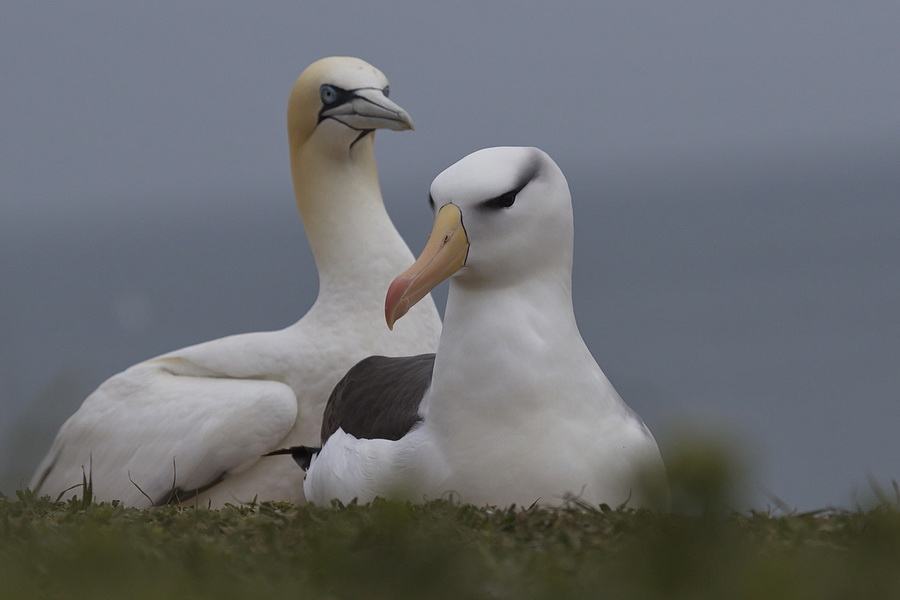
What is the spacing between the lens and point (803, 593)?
239 centimetres

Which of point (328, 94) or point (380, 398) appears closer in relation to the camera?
point (380, 398)

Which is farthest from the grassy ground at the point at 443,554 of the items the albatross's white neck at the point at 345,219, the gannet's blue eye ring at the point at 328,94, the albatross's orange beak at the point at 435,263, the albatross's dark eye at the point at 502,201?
the gannet's blue eye ring at the point at 328,94

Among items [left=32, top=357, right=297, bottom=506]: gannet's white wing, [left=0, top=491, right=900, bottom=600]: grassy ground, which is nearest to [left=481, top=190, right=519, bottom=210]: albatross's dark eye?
[left=0, top=491, right=900, bottom=600]: grassy ground

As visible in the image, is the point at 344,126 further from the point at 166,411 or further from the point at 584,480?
the point at 584,480

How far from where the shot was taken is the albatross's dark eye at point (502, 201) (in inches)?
206

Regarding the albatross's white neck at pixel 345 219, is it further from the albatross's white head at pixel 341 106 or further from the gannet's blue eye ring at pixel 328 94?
the gannet's blue eye ring at pixel 328 94

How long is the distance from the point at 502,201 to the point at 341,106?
10.4 ft

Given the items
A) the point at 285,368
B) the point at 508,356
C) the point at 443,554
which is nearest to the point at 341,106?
the point at 285,368

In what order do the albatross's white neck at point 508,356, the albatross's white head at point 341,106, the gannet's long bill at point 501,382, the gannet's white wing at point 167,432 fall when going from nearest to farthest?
1. the gannet's long bill at point 501,382
2. the albatross's white neck at point 508,356
3. the gannet's white wing at point 167,432
4. the albatross's white head at point 341,106

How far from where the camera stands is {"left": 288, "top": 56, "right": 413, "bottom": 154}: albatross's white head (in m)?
8.12

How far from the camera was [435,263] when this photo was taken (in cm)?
514

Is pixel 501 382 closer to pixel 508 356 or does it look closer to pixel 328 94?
pixel 508 356

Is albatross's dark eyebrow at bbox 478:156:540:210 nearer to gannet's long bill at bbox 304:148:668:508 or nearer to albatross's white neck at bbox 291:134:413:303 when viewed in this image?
gannet's long bill at bbox 304:148:668:508

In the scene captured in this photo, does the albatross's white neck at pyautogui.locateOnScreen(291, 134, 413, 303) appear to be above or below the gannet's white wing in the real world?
above
